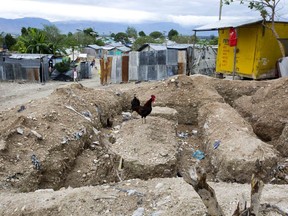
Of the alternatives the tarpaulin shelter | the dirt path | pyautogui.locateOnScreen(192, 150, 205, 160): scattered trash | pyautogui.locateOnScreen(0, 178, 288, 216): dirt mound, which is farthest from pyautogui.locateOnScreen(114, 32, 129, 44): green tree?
pyautogui.locateOnScreen(0, 178, 288, 216): dirt mound

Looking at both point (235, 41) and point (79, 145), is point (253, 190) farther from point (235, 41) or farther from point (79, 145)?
point (235, 41)

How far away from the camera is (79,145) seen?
7.05 metres

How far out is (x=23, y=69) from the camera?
21609mm

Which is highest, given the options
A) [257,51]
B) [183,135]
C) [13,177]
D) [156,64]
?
[257,51]

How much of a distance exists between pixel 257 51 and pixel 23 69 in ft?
51.7

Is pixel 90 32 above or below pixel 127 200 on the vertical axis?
above

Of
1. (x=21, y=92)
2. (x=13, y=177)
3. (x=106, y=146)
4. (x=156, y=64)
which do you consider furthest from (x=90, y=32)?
(x=13, y=177)

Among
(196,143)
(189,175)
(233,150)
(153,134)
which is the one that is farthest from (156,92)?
(189,175)

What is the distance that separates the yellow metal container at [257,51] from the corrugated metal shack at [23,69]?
534 inches

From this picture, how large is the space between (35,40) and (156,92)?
77.2ft

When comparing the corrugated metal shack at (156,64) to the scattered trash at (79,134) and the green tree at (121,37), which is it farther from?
the green tree at (121,37)

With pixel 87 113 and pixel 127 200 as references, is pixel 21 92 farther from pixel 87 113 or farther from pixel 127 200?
pixel 127 200

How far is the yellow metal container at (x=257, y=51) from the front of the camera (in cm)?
1330

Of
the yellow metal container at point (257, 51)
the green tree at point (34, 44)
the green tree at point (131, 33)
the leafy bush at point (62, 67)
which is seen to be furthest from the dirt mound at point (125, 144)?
the green tree at point (131, 33)
